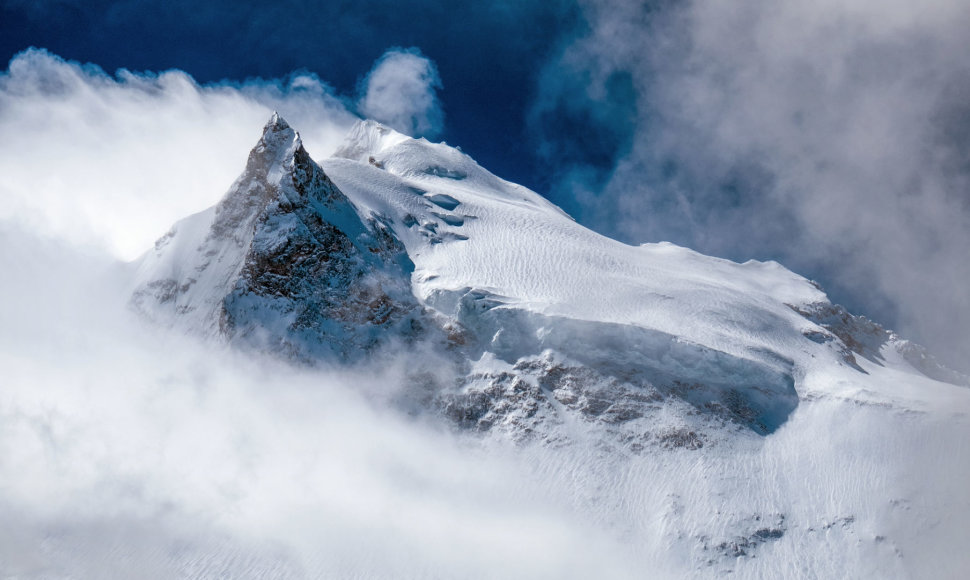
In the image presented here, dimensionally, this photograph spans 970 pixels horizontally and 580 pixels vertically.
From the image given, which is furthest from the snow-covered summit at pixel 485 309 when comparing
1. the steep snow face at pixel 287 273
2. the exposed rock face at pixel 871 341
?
the exposed rock face at pixel 871 341

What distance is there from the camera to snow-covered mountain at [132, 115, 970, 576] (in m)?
60.1

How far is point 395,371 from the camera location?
6488 cm

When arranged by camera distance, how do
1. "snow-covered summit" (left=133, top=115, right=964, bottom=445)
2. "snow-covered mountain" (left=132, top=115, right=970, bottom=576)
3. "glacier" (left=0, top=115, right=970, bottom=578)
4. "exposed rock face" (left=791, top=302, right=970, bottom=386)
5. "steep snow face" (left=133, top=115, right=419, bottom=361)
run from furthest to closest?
"exposed rock face" (left=791, top=302, right=970, bottom=386), "steep snow face" (left=133, top=115, right=419, bottom=361), "snow-covered summit" (left=133, top=115, right=964, bottom=445), "snow-covered mountain" (left=132, top=115, right=970, bottom=576), "glacier" (left=0, top=115, right=970, bottom=578)

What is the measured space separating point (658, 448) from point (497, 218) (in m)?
42.1

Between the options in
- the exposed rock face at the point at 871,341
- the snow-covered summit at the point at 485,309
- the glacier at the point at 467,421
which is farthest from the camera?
the exposed rock face at the point at 871,341

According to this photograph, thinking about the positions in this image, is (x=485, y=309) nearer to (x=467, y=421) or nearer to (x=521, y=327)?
(x=521, y=327)

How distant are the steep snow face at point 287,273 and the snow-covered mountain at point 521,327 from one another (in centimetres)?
17

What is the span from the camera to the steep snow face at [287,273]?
66125mm

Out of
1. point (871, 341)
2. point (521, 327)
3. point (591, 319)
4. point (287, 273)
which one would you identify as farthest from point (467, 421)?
point (871, 341)

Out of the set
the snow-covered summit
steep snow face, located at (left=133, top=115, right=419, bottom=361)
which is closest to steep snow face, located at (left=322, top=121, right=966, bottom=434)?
the snow-covered summit

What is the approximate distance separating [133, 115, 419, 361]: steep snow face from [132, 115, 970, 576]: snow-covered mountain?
0.17 meters

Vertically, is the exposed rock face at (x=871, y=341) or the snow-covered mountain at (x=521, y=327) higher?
the exposed rock face at (x=871, y=341)

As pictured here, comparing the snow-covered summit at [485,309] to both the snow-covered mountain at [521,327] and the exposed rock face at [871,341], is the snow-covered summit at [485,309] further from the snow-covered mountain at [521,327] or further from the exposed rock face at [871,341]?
the exposed rock face at [871,341]

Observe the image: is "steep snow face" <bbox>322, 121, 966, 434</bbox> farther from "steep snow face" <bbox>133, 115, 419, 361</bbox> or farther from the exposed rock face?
"steep snow face" <bbox>133, 115, 419, 361</bbox>
